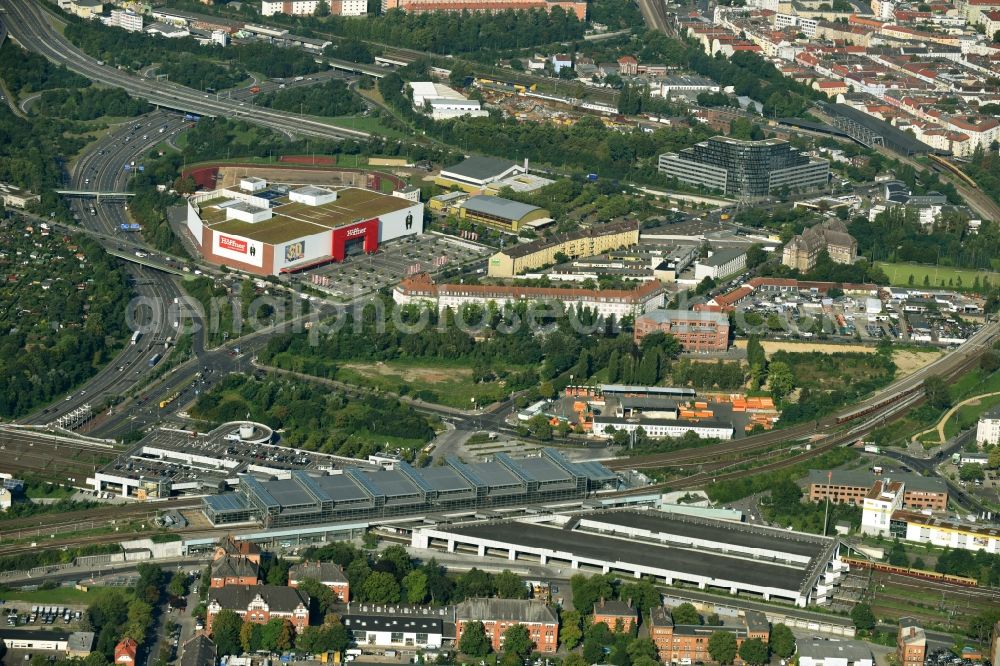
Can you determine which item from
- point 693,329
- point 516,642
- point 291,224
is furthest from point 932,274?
point 516,642

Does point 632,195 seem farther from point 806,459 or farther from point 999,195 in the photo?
point 806,459

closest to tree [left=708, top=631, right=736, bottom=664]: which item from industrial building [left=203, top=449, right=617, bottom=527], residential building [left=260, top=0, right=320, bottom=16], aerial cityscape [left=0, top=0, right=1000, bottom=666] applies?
aerial cityscape [left=0, top=0, right=1000, bottom=666]

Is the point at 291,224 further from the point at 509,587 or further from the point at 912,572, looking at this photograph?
the point at 912,572

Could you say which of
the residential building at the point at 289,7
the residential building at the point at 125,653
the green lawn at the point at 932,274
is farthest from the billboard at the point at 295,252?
the residential building at the point at 289,7

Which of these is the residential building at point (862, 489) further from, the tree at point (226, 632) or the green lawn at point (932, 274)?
the green lawn at point (932, 274)

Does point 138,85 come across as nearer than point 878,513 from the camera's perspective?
No

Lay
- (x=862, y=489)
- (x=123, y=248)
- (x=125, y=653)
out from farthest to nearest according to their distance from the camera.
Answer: (x=123, y=248) < (x=862, y=489) < (x=125, y=653)

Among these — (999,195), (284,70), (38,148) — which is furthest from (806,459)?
(284,70)
